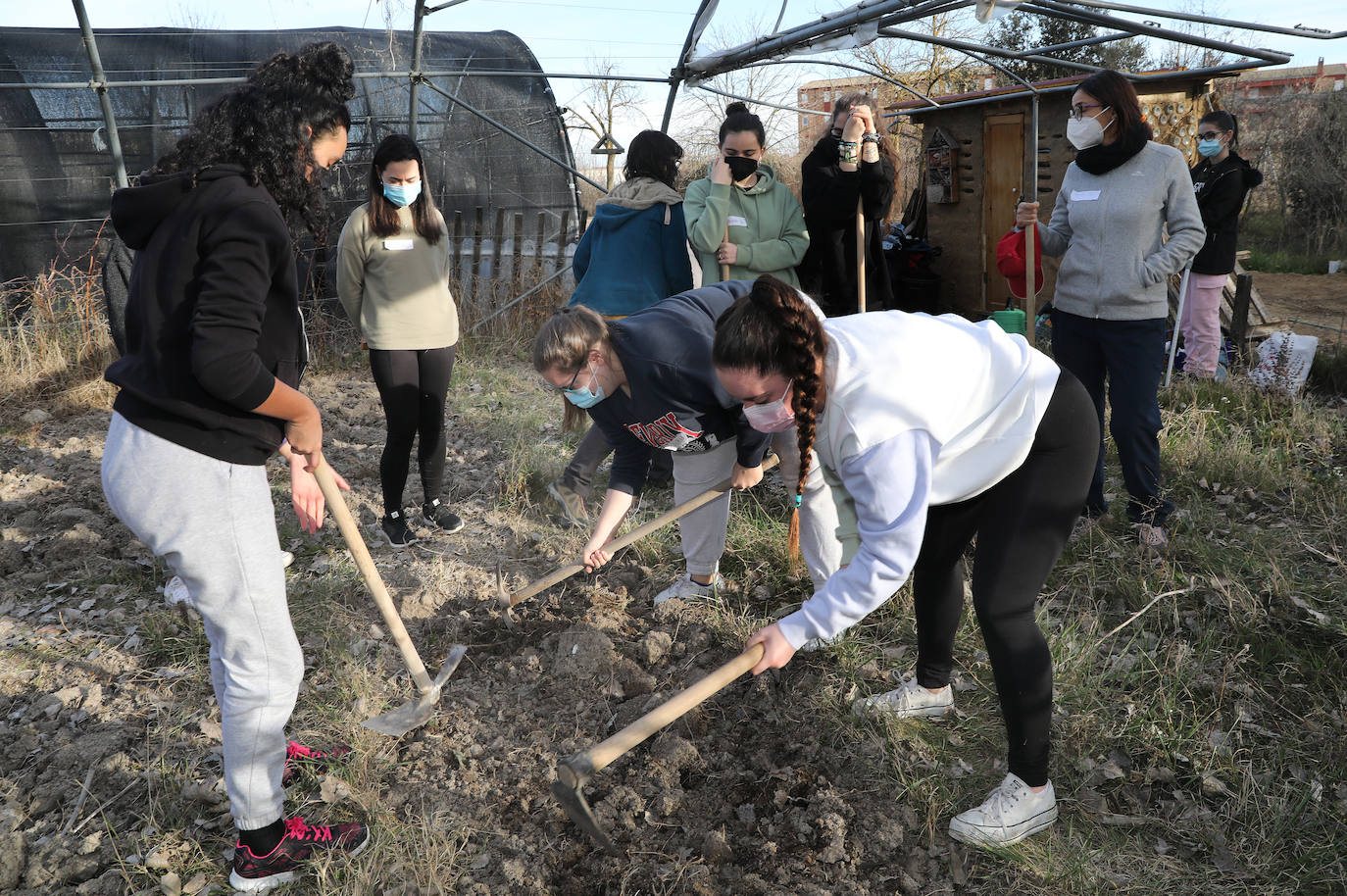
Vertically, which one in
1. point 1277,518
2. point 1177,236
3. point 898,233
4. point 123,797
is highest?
point 898,233

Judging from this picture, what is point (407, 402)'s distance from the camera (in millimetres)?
3930

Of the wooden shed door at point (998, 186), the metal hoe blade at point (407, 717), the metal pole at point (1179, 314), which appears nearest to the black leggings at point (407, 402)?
the metal hoe blade at point (407, 717)

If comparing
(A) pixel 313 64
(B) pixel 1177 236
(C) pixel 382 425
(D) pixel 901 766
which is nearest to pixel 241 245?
(A) pixel 313 64

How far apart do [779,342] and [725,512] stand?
160 cm

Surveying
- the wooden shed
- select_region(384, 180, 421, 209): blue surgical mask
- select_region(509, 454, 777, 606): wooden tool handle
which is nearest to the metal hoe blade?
select_region(509, 454, 777, 606): wooden tool handle

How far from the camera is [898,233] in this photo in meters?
8.34

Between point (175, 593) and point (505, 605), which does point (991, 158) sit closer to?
point (505, 605)

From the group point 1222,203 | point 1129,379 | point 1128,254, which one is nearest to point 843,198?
point 1128,254

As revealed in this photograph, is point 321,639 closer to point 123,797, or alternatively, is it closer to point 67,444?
point 123,797

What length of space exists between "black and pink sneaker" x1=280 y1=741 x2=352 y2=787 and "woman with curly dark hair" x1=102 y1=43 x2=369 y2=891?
1.59 ft

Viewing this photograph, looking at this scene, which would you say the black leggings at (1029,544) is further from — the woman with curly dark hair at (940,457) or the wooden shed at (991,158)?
the wooden shed at (991,158)

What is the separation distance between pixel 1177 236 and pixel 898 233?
491cm

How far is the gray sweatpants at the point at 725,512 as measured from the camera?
3.06 m

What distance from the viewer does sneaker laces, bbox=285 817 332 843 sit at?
2.16 m
